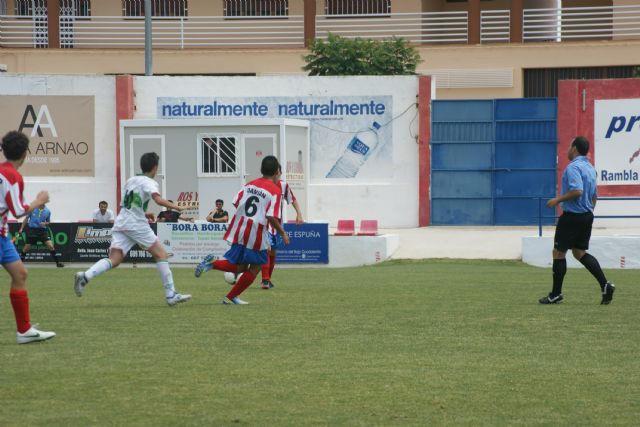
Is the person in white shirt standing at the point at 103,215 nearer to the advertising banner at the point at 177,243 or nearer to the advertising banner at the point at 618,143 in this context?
the advertising banner at the point at 177,243

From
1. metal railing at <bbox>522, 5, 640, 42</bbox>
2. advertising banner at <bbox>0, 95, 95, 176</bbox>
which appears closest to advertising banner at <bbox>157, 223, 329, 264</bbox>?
advertising banner at <bbox>0, 95, 95, 176</bbox>

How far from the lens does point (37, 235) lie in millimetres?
25359

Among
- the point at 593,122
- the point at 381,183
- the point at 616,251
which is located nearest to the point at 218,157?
the point at 381,183

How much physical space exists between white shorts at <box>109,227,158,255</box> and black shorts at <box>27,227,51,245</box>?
38.5ft

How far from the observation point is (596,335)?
36.1 feet

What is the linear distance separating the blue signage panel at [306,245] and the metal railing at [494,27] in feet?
55.6

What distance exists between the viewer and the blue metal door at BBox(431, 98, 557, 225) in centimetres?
3167

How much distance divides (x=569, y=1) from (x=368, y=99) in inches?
515

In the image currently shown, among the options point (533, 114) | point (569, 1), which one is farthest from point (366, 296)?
point (569, 1)

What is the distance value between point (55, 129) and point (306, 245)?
11.1 metres

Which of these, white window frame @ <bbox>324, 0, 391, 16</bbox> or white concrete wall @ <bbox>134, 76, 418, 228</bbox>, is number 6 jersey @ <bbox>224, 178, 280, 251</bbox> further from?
white window frame @ <bbox>324, 0, 391, 16</bbox>

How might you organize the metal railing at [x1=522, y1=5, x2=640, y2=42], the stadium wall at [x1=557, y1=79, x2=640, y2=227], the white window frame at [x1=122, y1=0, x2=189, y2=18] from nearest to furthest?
the stadium wall at [x1=557, y1=79, x2=640, y2=227] → the metal railing at [x1=522, y1=5, x2=640, y2=42] → the white window frame at [x1=122, y1=0, x2=189, y2=18]

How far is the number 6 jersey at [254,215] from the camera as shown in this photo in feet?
45.4

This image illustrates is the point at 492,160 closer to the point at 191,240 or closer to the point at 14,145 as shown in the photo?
the point at 191,240
